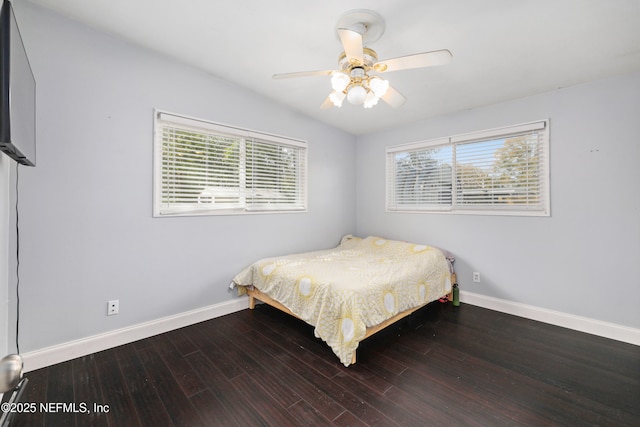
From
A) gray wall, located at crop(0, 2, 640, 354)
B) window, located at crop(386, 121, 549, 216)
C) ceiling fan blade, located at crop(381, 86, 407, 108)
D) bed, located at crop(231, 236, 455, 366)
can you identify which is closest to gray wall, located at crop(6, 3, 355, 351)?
gray wall, located at crop(0, 2, 640, 354)

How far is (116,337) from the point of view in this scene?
2.22 meters

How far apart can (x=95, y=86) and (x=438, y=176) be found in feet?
12.2

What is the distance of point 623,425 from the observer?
4.78 ft

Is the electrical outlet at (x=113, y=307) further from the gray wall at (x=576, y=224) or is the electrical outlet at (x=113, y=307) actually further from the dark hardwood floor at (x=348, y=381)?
the gray wall at (x=576, y=224)

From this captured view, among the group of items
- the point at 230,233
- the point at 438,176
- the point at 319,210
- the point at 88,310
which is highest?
the point at 438,176

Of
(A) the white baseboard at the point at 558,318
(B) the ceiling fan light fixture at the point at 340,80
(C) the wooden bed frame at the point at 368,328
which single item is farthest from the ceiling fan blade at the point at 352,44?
(A) the white baseboard at the point at 558,318

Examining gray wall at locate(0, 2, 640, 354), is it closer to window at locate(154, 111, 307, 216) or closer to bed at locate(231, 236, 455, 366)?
window at locate(154, 111, 307, 216)

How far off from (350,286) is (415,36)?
196cm

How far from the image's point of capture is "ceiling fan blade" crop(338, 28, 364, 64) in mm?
1517

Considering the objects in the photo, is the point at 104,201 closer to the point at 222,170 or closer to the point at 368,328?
the point at 222,170

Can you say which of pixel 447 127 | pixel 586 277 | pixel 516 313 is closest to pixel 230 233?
pixel 447 127

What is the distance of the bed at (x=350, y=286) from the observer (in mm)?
2041

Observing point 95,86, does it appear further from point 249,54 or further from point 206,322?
point 206,322

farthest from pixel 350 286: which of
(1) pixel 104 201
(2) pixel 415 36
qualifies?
(1) pixel 104 201
